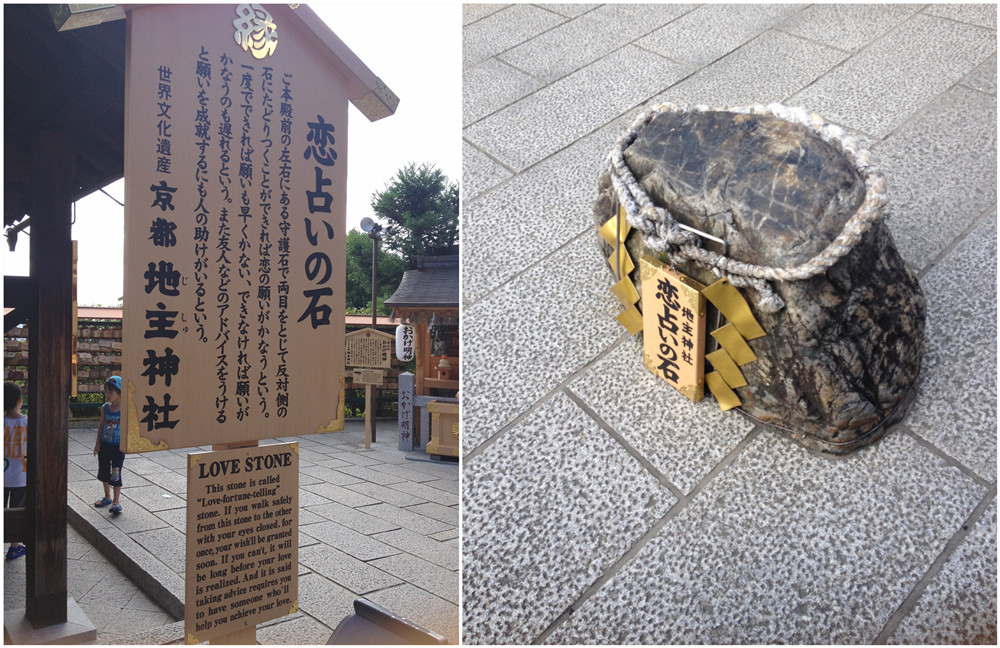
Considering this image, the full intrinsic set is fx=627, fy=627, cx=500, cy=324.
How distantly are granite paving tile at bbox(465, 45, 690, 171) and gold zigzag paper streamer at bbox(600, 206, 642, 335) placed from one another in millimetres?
1145

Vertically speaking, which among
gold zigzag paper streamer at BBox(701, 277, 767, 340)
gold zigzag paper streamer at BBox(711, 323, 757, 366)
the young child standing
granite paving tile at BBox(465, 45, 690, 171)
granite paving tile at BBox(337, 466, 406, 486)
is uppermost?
granite paving tile at BBox(465, 45, 690, 171)

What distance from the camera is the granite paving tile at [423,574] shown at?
3.68 meters

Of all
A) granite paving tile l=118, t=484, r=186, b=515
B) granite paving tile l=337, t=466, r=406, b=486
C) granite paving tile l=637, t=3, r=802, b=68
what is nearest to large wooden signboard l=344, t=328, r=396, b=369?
granite paving tile l=337, t=466, r=406, b=486

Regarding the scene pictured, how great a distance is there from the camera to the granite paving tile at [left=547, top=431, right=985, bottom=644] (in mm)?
1677

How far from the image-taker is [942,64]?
3.74m

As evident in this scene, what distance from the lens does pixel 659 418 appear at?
220cm

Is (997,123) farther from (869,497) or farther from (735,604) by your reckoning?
(735,604)

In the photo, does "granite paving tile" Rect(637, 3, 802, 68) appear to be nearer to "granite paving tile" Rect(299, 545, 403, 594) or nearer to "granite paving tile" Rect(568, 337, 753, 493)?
"granite paving tile" Rect(568, 337, 753, 493)

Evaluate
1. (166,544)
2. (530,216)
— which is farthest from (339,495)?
(530,216)

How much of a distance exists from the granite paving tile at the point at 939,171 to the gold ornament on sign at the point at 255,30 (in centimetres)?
257

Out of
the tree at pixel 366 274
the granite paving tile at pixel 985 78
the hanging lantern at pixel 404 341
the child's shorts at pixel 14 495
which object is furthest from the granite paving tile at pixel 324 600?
the tree at pixel 366 274

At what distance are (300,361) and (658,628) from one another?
53.7 inches

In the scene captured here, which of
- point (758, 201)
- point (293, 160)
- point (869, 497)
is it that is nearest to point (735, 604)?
point (869, 497)

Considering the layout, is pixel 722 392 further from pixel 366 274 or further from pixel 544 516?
pixel 366 274
